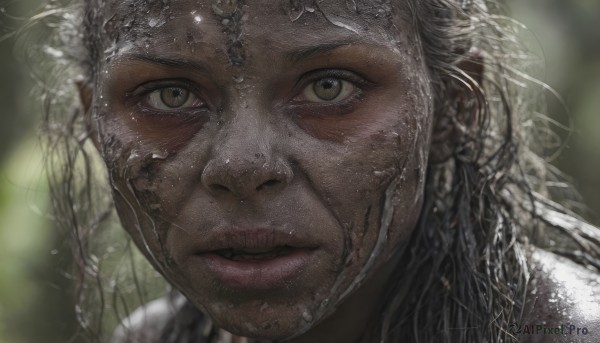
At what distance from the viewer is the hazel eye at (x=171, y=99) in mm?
2012

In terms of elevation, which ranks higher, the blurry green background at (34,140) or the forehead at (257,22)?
the forehead at (257,22)

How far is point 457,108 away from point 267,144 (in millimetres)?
670

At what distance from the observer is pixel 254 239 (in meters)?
1.89

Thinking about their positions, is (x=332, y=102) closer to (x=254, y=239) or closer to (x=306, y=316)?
(x=254, y=239)

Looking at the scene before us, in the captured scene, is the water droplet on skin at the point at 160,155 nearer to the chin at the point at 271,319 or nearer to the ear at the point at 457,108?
the chin at the point at 271,319

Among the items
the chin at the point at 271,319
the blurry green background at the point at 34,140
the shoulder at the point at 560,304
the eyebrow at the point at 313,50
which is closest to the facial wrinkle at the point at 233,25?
the eyebrow at the point at 313,50

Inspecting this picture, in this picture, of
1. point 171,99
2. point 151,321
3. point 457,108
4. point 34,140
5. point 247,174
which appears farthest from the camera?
point 34,140

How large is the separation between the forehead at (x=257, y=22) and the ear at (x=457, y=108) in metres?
0.32

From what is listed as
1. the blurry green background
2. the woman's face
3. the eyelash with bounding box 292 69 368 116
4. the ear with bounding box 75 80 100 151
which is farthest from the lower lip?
the blurry green background

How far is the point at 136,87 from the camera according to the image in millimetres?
2076

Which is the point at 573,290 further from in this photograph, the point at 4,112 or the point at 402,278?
the point at 4,112

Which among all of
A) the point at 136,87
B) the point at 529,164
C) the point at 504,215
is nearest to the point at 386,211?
the point at 504,215

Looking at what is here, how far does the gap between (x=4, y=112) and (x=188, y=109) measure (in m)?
2.63

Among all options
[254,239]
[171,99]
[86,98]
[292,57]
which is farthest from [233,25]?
[86,98]
